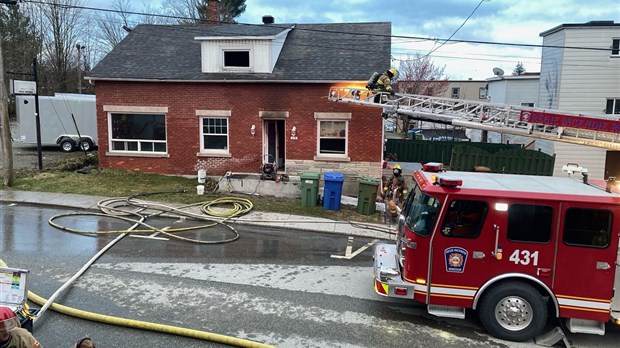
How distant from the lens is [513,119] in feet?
36.4

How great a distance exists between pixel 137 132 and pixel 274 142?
5669 millimetres

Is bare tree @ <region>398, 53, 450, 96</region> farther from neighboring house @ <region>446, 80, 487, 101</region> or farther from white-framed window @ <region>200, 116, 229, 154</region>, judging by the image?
white-framed window @ <region>200, 116, 229, 154</region>

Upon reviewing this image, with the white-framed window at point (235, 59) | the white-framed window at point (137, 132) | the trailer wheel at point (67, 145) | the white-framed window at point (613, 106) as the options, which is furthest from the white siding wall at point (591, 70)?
the trailer wheel at point (67, 145)

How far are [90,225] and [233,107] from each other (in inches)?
295

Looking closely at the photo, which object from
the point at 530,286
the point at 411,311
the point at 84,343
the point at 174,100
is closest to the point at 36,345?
the point at 84,343

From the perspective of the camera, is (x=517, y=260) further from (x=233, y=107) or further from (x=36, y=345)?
(x=233, y=107)

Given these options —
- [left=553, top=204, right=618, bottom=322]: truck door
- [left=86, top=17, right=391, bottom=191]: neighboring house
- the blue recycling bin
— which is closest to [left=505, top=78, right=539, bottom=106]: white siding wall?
[left=86, top=17, right=391, bottom=191]: neighboring house

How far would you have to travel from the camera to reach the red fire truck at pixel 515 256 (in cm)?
616

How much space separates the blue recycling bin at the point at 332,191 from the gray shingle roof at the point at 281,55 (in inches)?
168

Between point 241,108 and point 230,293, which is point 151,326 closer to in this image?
point 230,293

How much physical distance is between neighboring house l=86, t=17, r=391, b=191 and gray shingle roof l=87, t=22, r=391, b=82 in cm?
5

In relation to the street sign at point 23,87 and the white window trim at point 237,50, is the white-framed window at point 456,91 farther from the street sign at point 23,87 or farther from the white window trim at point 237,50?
the street sign at point 23,87

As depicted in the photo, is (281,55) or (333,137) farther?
(281,55)

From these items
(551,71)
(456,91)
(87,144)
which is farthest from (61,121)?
(456,91)
